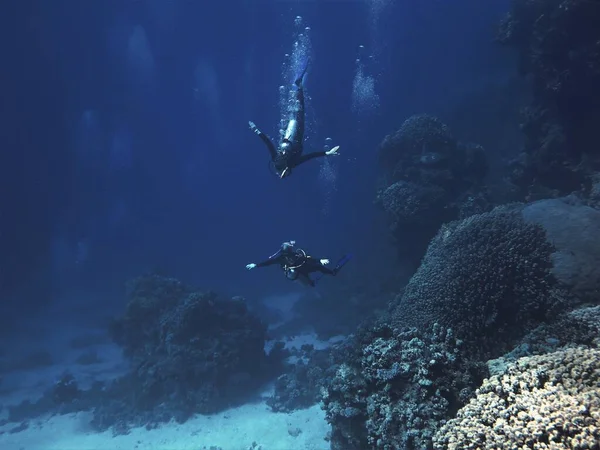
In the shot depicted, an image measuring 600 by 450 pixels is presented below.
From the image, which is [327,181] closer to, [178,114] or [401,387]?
[178,114]

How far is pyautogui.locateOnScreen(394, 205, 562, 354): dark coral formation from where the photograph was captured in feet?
21.6

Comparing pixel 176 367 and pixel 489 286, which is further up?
pixel 176 367

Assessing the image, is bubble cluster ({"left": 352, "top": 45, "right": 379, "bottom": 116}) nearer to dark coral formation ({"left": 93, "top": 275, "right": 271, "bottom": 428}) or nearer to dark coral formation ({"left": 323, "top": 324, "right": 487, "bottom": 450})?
dark coral formation ({"left": 93, "top": 275, "right": 271, "bottom": 428})

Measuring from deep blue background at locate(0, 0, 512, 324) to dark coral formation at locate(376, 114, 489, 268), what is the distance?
10.1 metres

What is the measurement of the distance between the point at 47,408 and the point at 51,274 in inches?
1409

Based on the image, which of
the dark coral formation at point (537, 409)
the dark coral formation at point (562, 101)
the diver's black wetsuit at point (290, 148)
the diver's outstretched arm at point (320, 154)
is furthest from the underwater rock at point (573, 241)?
the diver's black wetsuit at point (290, 148)

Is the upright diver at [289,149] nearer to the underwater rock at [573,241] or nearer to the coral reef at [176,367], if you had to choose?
the underwater rock at [573,241]

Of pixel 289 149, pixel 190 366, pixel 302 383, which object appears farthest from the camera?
pixel 190 366

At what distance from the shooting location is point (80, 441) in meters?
14.8

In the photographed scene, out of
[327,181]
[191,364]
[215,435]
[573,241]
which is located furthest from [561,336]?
[327,181]

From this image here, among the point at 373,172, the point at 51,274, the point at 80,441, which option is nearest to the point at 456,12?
the point at 373,172

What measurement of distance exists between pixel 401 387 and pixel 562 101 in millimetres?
12620


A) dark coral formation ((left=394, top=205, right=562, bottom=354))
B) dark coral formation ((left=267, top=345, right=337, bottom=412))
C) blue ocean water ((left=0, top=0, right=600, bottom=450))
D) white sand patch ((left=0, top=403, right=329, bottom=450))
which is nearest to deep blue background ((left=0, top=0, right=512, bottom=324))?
blue ocean water ((left=0, top=0, right=600, bottom=450))

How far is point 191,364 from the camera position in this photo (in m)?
15.1
